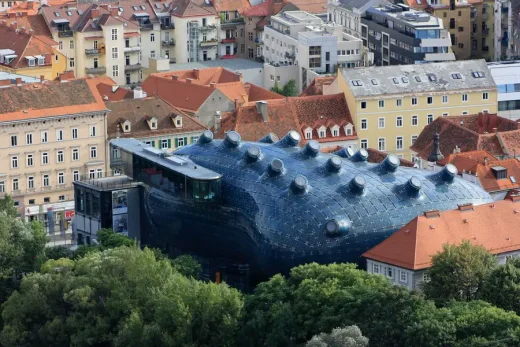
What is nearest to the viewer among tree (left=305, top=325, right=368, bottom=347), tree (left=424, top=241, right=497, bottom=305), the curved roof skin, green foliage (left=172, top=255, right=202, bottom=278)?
tree (left=305, top=325, right=368, bottom=347)

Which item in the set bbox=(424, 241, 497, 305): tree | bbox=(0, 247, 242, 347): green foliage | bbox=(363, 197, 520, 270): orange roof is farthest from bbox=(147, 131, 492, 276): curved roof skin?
bbox=(424, 241, 497, 305): tree

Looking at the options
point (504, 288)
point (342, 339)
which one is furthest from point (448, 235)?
point (342, 339)

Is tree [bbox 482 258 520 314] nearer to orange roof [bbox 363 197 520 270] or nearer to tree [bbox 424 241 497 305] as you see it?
tree [bbox 424 241 497 305]

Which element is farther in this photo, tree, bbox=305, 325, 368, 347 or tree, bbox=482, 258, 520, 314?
tree, bbox=482, 258, 520, 314

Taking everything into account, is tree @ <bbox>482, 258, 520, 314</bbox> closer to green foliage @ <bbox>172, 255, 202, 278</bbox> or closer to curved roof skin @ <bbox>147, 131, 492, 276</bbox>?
curved roof skin @ <bbox>147, 131, 492, 276</bbox>

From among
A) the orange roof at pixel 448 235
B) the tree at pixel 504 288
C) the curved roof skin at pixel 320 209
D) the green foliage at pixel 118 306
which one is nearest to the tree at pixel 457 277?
the tree at pixel 504 288

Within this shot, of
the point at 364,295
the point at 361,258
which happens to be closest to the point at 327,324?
the point at 364,295

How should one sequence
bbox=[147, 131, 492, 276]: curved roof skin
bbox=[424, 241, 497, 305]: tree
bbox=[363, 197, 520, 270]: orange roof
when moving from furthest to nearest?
bbox=[147, 131, 492, 276]: curved roof skin → bbox=[363, 197, 520, 270]: orange roof → bbox=[424, 241, 497, 305]: tree

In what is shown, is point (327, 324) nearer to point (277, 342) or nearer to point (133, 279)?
point (277, 342)

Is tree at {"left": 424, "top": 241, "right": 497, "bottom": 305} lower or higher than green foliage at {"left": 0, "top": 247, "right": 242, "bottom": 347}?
higher
